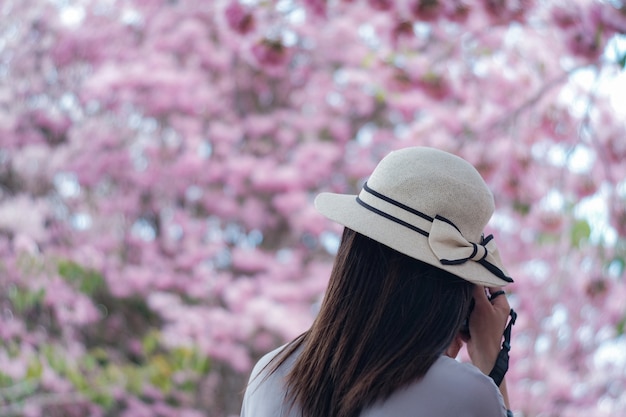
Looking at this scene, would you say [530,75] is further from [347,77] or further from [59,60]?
[59,60]

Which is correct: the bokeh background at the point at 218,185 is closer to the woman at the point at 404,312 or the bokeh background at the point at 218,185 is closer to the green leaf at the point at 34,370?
the green leaf at the point at 34,370

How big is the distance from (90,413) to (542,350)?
2.43 m

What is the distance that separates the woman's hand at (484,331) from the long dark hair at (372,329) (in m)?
0.07

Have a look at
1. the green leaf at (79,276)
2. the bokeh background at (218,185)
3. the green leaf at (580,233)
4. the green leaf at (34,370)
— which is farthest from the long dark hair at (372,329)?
the green leaf at (79,276)

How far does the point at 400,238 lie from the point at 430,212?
0.07 metres

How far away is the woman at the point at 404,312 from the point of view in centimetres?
99

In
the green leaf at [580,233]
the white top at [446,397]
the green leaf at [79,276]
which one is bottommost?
the green leaf at [79,276]

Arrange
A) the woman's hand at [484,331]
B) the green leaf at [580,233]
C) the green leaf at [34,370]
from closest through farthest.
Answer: the woman's hand at [484,331] → the green leaf at [580,233] → the green leaf at [34,370]

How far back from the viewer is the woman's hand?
115 centimetres

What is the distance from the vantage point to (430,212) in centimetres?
111

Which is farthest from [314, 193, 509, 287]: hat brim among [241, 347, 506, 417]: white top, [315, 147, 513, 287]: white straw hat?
[241, 347, 506, 417]: white top

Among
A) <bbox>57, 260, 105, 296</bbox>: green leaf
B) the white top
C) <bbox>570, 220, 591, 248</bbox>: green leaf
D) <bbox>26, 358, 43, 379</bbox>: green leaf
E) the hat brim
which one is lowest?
<bbox>26, 358, 43, 379</bbox>: green leaf

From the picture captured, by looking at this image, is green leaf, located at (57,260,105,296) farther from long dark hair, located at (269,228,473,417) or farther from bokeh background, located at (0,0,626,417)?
long dark hair, located at (269,228,473,417)

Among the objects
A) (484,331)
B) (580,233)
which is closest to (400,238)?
(484,331)
